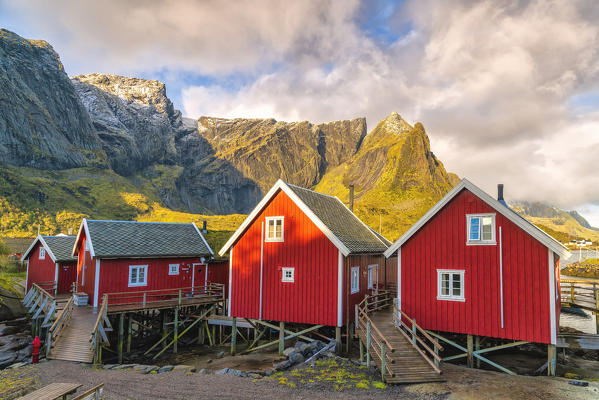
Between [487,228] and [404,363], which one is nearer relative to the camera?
[404,363]

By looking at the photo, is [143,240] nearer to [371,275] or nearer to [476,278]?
[371,275]

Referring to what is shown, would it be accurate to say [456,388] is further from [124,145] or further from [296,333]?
[124,145]

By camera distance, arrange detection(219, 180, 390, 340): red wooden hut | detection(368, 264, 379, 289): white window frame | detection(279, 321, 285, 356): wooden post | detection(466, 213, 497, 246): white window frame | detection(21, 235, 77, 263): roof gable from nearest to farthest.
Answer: detection(466, 213, 497, 246): white window frame → detection(219, 180, 390, 340): red wooden hut → detection(279, 321, 285, 356): wooden post → detection(368, 264, 379, 289): white window frame → detection(21, 235, 77, 263): roof gable

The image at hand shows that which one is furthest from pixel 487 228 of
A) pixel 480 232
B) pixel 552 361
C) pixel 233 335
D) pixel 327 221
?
pixel 233 335

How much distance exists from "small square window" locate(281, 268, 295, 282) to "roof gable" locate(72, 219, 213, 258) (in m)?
10.6

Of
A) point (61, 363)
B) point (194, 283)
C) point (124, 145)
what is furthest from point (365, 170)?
point (61, 363)

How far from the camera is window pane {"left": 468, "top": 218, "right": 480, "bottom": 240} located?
16578 millimetres

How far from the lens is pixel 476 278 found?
16438 mm

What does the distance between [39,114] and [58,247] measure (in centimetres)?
10361

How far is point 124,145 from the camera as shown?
6043 inches

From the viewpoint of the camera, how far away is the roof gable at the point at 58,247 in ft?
102

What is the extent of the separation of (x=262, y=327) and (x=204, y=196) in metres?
162

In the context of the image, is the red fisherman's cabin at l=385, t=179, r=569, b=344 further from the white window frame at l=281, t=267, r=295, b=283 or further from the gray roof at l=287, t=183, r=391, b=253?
the white window frame at l=281, t=267, r=295, b=283

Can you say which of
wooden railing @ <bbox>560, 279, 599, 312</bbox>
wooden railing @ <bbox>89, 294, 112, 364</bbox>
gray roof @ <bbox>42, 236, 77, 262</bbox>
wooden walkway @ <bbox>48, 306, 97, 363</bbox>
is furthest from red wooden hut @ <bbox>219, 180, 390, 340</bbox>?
gray roof @ <bbox>42, 236, 77, 262</bbox>
